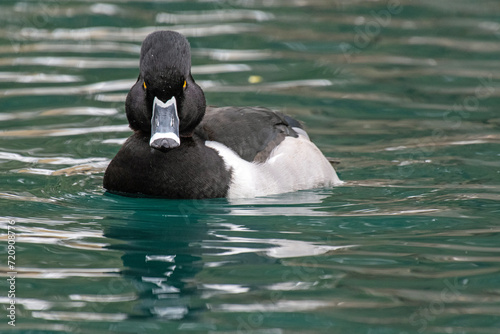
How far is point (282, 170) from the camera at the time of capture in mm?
9539

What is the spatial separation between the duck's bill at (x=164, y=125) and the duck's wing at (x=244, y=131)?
789 mm

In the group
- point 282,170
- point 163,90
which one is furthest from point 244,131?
point 163,90

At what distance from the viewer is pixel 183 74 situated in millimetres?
8469

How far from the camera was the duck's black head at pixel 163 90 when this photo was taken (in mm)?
8305

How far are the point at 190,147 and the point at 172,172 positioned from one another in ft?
1.06

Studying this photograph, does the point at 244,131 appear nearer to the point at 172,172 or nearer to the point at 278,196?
the point at 278,196

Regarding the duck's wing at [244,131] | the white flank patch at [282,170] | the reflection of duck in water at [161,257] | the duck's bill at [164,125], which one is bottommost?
the reflection of duck in water at [161,257]

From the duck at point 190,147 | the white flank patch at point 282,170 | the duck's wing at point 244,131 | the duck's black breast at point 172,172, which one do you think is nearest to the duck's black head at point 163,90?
the duck at point 190,147

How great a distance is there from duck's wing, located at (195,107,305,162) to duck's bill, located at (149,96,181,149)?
2.59ft

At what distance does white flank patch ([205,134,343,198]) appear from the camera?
29.8ft

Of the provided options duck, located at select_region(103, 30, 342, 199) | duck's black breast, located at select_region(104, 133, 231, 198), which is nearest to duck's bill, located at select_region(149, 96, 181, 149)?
duck, located at select_region(103, 30, 342, 199)

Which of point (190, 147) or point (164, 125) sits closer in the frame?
point (164, 125)

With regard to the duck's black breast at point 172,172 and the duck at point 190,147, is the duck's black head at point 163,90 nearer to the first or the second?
the duck at point 190,147

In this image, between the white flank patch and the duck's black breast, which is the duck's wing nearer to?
the white flank patch
